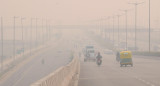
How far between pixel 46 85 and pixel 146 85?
423 inches

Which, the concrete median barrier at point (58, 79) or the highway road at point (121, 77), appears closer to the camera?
the concrete median barrier at point (58, 79)

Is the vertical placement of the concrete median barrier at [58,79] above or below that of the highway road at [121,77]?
above

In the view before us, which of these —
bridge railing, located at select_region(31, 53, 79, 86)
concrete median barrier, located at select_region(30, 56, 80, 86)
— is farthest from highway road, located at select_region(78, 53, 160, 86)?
bridge railing, located at select_region(31, 53, 79, 86)

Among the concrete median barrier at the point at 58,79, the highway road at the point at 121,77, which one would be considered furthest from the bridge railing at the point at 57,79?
the highway road at the point at 121,77

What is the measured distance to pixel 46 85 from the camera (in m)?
10.6

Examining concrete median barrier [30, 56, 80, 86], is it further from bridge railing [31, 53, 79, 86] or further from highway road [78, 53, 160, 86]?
highway road [78, 53, 160, 86]

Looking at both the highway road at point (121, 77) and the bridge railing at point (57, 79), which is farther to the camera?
the highway road at point (121, 77)

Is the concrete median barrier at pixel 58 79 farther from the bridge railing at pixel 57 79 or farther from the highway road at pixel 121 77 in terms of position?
the highway road at pixel 121 77

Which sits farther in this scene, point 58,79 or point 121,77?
point 121,77

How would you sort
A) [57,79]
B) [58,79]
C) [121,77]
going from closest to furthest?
[57,79] < [58,79] < [121,77]

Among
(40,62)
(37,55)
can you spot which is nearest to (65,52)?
(37,55)

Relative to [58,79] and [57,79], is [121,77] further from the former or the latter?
[57,79]

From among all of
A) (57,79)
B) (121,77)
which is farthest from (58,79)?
(121,77)

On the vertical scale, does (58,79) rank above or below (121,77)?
above
